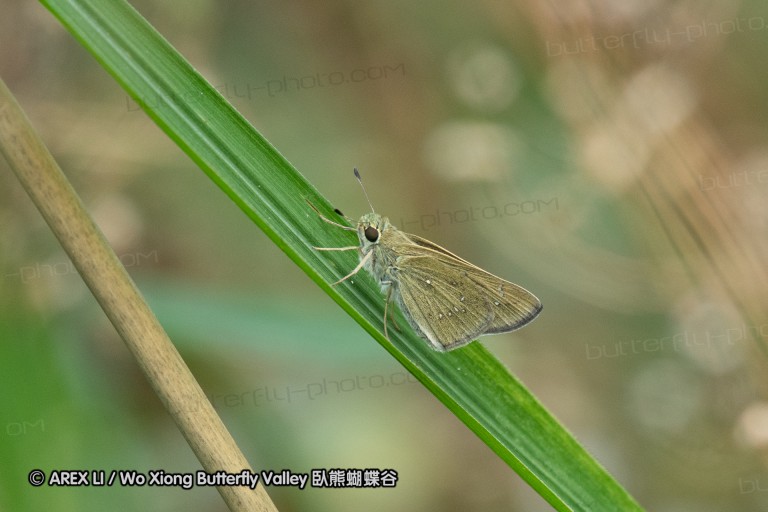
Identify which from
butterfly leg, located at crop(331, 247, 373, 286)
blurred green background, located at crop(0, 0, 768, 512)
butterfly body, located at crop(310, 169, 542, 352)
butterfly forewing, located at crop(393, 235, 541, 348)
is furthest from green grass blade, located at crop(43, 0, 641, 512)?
blurred green background, located at crop(0, 0, 768, 512)

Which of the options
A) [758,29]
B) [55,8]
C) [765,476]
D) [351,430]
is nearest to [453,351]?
[351,430]

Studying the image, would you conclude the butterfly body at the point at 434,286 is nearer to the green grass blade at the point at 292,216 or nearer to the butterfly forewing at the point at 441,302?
the butterfly forewing at the point at 441,302

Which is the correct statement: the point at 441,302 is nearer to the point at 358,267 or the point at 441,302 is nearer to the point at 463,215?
the point at 358,267

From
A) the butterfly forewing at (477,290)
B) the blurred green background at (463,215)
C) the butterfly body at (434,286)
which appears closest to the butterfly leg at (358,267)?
the butterfly body at (434,286)

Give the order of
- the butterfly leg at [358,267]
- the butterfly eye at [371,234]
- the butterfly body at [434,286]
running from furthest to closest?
the butterfly eye at [371,234], the butterfly body at [434,286], the butterfly leg at [358,267]

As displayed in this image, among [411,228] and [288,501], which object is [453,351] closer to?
[288,501]

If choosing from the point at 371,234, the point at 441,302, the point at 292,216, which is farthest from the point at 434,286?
the point at 292,216
